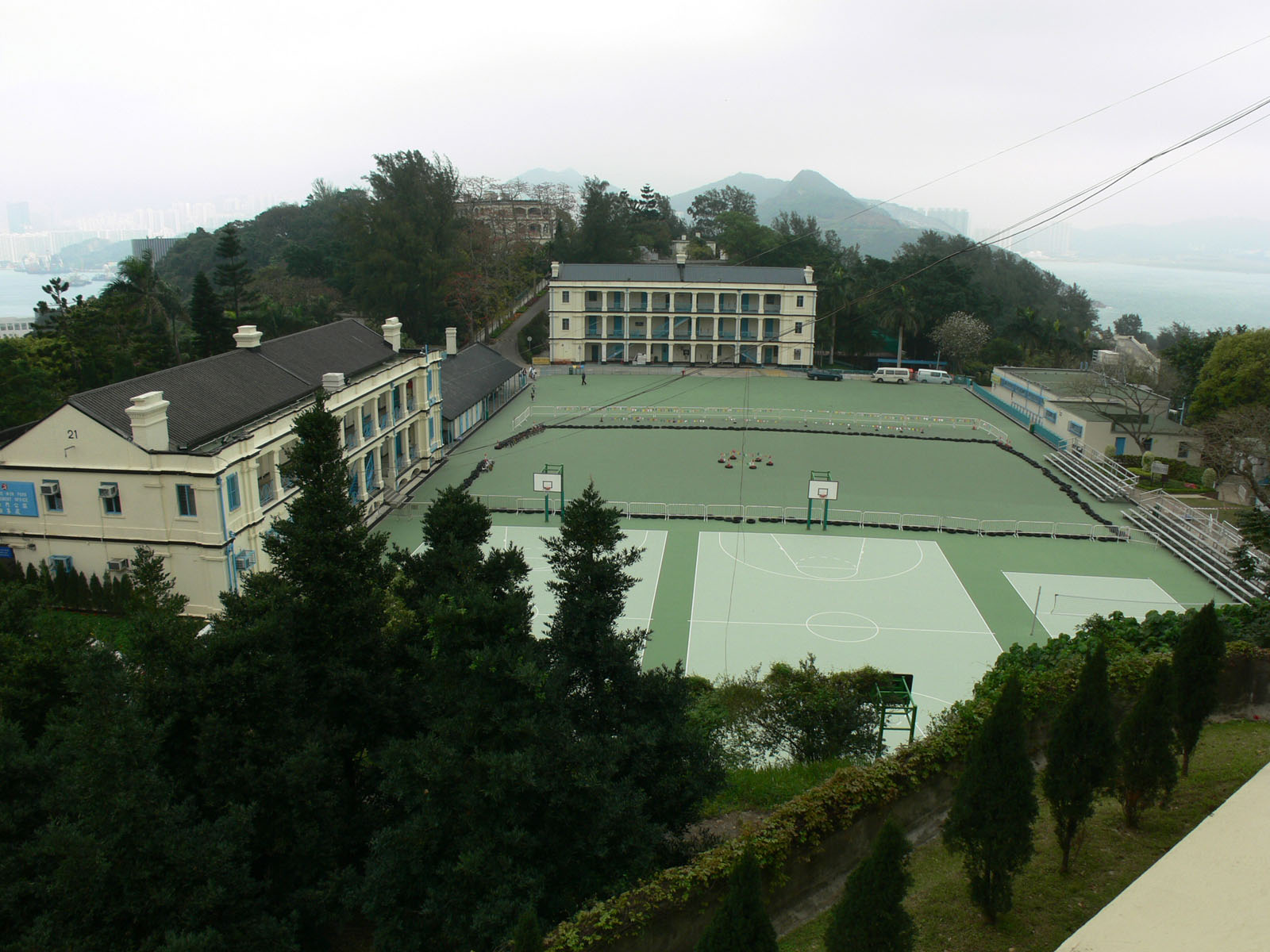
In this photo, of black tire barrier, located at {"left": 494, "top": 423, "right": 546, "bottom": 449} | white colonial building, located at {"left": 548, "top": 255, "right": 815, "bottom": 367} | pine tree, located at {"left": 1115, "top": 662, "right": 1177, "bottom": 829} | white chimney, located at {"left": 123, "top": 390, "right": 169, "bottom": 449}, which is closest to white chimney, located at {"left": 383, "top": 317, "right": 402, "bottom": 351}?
black tire barrier, located at {"left": 494, "top": 423, "right": 546, "bottom": 449}

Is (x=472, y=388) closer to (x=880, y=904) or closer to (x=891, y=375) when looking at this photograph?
(x=891, y=375)

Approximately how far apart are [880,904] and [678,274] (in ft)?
162

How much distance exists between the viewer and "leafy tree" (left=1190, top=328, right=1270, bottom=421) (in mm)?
30859

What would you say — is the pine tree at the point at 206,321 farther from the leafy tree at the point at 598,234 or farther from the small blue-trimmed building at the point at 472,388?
the leafy tree at the point at 598,234

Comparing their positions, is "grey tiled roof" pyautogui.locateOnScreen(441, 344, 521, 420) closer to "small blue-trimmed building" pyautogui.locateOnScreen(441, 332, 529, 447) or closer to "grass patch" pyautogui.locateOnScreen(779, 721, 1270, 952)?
"small blue-trimmed building" pyautogui.locateOnScreen(441, 332, 529, 447)

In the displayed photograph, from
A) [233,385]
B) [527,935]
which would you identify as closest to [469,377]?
[233,385]

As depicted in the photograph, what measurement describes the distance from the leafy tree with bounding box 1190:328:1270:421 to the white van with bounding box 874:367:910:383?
17785 mm

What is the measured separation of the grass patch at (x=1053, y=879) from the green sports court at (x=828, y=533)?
5.97m

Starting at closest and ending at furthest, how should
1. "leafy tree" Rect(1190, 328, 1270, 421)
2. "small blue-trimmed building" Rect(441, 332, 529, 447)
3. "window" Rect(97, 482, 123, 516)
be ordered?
"window" Rect(97, 482, 123, 516)
"leafy tree" Rect(1190, 328, 1270, 421)
"small blue-trimmed building" Rect(441, 332, 529, 447)

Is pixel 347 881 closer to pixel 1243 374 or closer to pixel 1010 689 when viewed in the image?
pixel 1010 689

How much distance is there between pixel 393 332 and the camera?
3281 cm

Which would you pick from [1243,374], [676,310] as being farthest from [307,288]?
[1243,374]

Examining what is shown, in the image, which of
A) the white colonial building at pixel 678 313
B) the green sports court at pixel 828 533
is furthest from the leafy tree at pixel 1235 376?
the white colonial building at pixel 678 313

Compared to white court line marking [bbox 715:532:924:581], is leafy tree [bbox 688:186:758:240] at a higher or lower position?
higher
